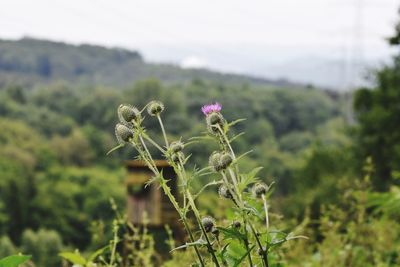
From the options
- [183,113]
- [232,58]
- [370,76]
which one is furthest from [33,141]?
[232,58]

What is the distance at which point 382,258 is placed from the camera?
3625mm

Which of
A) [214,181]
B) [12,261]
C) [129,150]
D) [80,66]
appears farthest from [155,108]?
[80,66]

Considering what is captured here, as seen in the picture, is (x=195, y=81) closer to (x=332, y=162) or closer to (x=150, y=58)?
(x=150, y=58)

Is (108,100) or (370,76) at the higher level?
(370,76)

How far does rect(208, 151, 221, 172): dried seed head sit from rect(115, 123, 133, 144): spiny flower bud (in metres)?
0.16

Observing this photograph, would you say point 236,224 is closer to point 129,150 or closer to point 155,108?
point 155,108

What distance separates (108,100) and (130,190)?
76777mm

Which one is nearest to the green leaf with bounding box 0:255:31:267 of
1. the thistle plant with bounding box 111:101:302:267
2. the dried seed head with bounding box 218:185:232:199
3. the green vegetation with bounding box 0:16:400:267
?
the thistle plant with bounding box 111:101:302:267

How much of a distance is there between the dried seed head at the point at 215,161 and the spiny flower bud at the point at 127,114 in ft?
0.53

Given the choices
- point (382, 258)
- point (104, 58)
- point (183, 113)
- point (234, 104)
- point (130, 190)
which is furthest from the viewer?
point (104, 58)

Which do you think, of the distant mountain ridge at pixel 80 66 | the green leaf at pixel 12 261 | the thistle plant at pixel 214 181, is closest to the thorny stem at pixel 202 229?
the thistle plant at pixel 214 181

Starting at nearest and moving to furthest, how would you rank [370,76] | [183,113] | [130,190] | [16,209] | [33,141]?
1. [130,190]
2. [370,76]
3. [16,209]
4. [33,141]
5. [183,113]

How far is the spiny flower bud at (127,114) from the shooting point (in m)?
1.50

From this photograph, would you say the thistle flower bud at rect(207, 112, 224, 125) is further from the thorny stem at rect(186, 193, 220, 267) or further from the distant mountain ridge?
the distant mountain ridge
